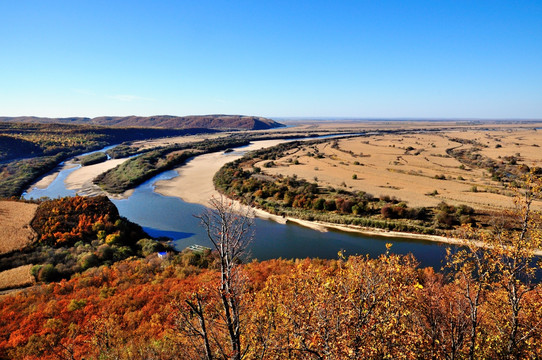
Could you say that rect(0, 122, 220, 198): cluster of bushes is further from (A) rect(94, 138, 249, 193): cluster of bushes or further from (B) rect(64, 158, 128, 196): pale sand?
(A) rect(94, 138, 249, 193): cluster of bushes

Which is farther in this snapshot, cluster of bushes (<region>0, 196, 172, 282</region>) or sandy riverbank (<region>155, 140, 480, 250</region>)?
sandy riverbank (<region>155, 140, 480, 250</region>)

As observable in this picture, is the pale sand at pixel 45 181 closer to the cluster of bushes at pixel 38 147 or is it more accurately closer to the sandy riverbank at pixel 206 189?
the cluster of bushes at pixel 38 147

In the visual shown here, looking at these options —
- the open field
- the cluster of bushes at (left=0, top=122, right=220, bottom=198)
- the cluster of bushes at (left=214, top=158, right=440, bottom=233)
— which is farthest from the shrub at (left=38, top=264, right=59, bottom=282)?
the cluster of bushes at (left=0, top=122, right=220, bottom=198)

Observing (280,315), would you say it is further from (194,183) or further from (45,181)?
(45,181)

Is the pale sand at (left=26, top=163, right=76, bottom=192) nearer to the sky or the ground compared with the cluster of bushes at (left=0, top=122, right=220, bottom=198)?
nearer to the ground

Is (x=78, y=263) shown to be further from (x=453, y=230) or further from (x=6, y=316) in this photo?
(x=453, y=230)

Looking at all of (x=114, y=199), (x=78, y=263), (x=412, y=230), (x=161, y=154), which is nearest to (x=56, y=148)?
(x=161, y=154)
